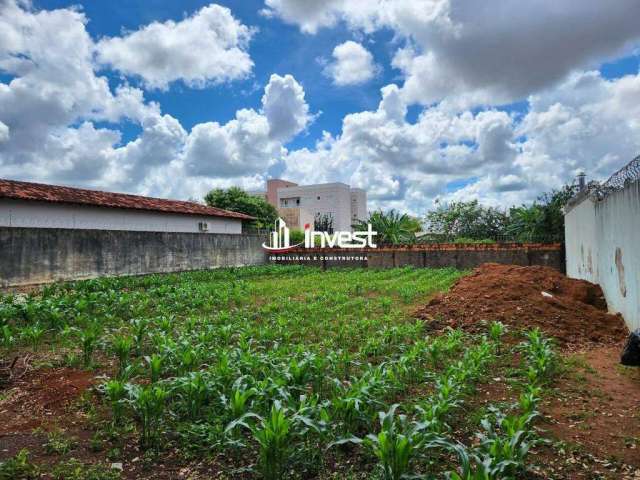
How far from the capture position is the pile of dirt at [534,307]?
22.4 ft

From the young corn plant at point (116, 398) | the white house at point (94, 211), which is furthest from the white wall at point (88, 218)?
the young corn plant at point (116, 398)

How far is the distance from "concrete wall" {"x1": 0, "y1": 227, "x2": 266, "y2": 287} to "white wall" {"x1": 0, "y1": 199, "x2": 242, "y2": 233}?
3.12m

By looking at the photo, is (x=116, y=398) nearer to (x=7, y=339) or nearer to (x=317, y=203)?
(x=7, y=339)

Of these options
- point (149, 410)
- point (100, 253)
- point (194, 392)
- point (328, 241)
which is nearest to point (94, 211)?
point (100, 253)

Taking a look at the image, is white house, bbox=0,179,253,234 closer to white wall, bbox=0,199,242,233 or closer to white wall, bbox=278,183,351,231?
white wall, bbox=0,199,242,233

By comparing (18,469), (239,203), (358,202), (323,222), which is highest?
(358,202)

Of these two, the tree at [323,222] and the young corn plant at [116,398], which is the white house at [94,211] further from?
the tree at [323,222]

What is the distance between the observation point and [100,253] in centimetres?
1484

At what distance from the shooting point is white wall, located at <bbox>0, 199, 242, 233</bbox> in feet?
49.7

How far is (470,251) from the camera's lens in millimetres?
18719

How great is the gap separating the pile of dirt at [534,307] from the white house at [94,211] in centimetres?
1535

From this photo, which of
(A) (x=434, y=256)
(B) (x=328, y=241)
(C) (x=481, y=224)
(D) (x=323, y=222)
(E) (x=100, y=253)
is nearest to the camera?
(E) (x=100, y=253)

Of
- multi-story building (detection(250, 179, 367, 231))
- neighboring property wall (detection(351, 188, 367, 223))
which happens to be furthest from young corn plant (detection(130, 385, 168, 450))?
neighboring property wall (detection(351, 188, 367, 223))

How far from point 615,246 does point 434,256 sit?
12517 millimetres
